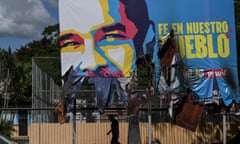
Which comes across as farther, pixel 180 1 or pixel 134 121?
pixel 134 121

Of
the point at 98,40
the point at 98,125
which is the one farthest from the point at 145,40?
the point at 98,125

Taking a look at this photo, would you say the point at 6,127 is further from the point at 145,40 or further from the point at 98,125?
the point at 145,40

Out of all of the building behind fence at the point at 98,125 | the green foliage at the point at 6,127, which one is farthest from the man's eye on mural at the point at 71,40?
the green foliage at the point at 6,127

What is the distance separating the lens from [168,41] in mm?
17172

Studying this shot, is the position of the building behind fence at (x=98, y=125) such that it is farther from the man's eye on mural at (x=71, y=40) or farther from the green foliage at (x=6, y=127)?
the man's eye on mural at (x=71, y=40)

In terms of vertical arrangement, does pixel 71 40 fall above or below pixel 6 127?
above

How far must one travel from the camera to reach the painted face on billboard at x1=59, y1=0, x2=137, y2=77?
17391 mm

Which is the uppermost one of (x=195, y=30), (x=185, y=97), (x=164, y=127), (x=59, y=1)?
(x=59, y=1)

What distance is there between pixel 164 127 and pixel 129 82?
252 inches

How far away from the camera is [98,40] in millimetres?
17531

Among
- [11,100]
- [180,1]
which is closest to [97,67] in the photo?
[180,1]

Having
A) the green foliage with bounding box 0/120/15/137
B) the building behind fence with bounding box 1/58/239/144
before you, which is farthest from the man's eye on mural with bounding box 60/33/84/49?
the green foliage with bounding box 0/120/15/137

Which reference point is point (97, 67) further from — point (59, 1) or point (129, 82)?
point (59, 1)

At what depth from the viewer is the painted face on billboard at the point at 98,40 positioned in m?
17.4
